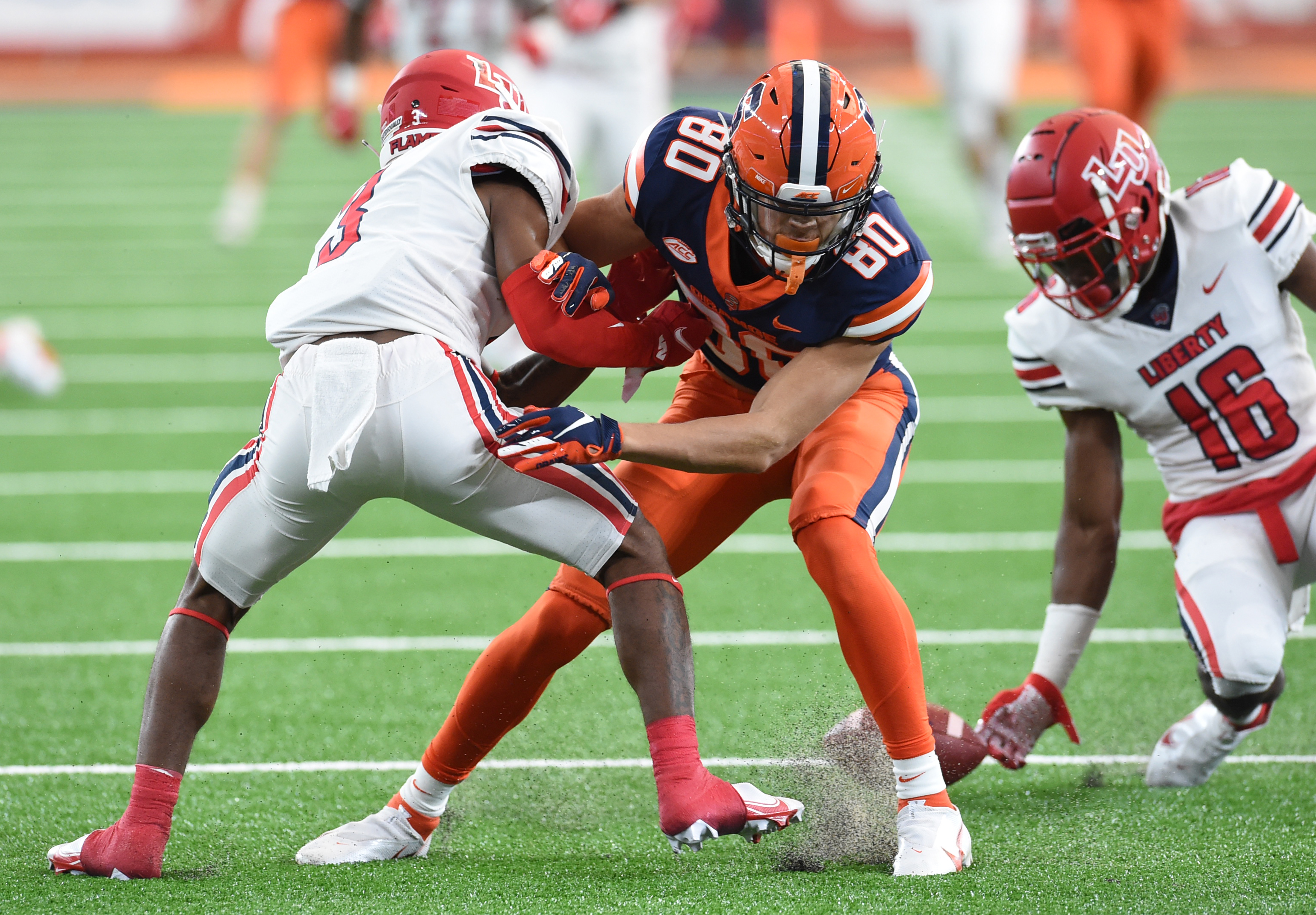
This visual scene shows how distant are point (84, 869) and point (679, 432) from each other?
1.24 metres

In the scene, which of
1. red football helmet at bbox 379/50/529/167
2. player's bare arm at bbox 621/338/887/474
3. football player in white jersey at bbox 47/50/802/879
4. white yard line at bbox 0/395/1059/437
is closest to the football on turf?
football player in white jersey at bbox 47/50/802/879

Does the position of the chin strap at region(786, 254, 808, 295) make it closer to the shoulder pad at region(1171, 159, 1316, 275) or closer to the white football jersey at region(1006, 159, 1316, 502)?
the white football jersey at region(1006, 159, 1316, 502)

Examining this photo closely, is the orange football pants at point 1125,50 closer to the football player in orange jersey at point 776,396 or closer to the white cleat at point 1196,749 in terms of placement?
the white cleat at point 1196,749

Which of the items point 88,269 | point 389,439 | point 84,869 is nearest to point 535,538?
point 389,439

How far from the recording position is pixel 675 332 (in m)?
2.82

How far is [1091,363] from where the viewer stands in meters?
3.21

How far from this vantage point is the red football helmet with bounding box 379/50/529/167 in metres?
2.87

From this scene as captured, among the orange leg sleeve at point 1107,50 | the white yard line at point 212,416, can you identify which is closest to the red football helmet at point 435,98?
the white yard line at point 212,416

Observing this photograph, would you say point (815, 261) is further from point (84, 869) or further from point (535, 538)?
point (84, 869)

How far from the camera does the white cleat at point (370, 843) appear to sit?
276 cm

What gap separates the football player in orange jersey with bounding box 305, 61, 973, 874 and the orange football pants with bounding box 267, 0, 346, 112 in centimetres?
866

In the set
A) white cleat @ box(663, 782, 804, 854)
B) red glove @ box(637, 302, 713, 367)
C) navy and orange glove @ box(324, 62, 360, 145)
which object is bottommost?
navy and orange glove @ box(324, 62, 360, 145)

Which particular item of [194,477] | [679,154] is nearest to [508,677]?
[679,154]

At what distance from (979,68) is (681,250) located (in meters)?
6.68
